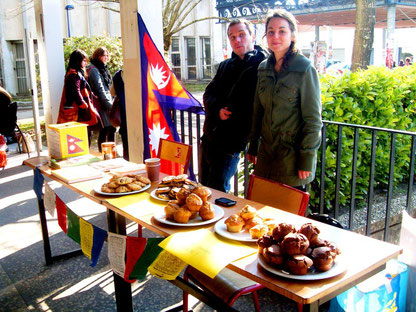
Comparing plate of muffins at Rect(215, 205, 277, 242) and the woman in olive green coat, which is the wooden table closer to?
plate of muffins at Rect(215, 205, 277, 242)

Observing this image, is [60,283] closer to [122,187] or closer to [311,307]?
[122,187]

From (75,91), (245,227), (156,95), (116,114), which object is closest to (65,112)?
(75,91)

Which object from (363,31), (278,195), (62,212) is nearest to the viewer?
(278,195)

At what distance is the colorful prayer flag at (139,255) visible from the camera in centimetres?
225

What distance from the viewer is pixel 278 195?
9.16 ft

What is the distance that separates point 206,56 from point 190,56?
111 centimetres

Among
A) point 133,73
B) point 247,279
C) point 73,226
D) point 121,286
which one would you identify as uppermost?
point 133,73

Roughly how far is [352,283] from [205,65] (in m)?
29.0

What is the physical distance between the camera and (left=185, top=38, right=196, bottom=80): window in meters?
29.6

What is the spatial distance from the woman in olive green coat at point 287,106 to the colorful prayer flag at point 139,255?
4.41 ft

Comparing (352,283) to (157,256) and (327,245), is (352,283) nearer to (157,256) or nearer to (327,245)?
(327,245)

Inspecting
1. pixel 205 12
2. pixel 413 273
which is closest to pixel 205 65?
pixel 205 12

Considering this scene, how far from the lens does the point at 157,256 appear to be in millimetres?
2205

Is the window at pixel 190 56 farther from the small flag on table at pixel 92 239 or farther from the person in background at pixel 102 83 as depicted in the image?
the small flag on table at pixel 92 239
